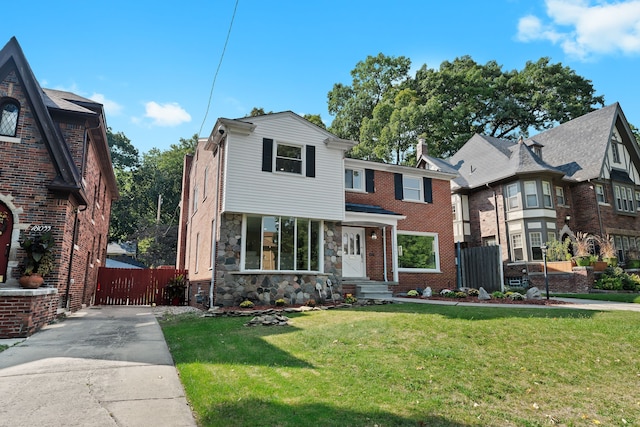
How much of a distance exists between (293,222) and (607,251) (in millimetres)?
17321

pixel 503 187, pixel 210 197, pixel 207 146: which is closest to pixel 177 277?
pixel 210 197

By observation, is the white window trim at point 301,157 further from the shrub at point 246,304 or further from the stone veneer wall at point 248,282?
the shrub at point 246,304

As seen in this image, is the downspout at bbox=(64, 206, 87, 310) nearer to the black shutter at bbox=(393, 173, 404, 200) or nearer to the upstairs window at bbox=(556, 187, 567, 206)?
the black shutter at bbox=(393, 173, 404, 200)

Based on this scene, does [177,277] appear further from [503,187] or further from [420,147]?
[503,187]

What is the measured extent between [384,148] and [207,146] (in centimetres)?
2019

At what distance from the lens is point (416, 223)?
17484 millimetres

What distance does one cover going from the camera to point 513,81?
35688 mm

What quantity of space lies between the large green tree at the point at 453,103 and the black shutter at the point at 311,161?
1937 centimetres

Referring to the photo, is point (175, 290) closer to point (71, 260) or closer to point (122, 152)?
point (71, 260)

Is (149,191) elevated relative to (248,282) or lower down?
elevated

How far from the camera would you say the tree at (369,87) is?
38531mm

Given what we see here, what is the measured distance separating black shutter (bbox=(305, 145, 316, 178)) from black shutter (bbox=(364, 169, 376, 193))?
385cm

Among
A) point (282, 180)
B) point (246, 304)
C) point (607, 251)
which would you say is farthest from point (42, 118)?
point (607, 251)

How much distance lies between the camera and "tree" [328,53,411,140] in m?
38.5
